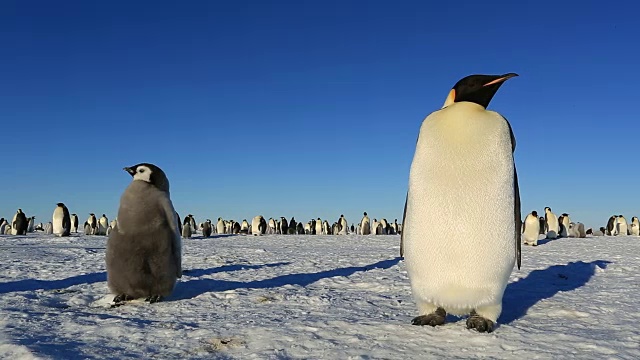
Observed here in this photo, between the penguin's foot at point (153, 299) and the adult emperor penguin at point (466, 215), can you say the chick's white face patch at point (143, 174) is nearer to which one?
the penguin's foot at point (153, 299)

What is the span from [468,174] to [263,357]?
6.44ft

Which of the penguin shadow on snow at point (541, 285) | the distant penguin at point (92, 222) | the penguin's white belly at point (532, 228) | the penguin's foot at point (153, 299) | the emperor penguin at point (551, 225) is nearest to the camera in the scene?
the penguin shadow on snow at point (541, 285)

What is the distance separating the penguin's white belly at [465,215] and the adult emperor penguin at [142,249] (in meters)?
2.61

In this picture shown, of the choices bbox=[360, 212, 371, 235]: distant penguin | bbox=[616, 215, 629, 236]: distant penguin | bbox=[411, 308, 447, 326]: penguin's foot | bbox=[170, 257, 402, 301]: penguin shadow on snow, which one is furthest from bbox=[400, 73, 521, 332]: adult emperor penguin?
bbox=[360, 212, 371, 235]: distant penguin

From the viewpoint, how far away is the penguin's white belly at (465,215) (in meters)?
3.93

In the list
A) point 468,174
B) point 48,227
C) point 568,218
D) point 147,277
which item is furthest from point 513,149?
point 48,227

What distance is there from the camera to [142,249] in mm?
5270

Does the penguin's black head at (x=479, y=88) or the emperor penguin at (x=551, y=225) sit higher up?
the penguin's black head at (x=479, y=88)

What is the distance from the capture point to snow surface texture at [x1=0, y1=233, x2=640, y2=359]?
331cm

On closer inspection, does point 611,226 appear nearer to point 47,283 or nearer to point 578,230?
point 578,230

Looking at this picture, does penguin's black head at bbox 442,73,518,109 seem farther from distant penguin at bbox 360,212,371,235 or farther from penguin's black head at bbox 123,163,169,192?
distant penguin at bbox 360,212,371,235

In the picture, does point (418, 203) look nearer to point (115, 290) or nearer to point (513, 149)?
point (513, 149)

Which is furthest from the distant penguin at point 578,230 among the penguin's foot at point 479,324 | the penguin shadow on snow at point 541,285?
the penguin's foot at point 479,324

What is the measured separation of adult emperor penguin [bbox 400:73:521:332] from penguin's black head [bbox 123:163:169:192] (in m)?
2.85
